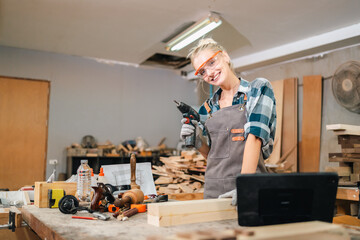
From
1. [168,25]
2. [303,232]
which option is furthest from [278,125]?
[303,232]

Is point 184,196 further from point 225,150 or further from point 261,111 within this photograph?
point 261,111

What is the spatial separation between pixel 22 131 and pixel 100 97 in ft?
6.08

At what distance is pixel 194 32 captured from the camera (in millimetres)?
5473

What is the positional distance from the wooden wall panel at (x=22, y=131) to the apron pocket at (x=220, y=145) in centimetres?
566

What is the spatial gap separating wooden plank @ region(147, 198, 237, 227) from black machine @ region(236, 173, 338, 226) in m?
0.22

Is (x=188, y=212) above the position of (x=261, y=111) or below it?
below

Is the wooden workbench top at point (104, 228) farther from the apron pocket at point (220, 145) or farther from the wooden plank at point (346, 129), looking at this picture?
the wooden plank at point (346, 129)

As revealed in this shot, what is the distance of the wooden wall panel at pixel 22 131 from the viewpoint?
669 centimetres

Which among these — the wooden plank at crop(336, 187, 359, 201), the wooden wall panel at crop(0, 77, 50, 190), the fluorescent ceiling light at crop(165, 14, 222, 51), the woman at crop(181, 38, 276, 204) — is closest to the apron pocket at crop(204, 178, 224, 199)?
the woman at crop(181, 38, 276, 204)

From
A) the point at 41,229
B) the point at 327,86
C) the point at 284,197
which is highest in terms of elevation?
the point at 327,86

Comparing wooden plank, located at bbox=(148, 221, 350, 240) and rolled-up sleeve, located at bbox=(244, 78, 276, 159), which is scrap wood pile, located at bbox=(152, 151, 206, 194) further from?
wooden plank, located at bbox=(148, 221, 350, 240)

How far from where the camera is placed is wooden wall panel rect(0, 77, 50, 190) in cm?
669

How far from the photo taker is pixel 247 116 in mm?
2027

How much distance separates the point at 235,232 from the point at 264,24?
4.88 meters
